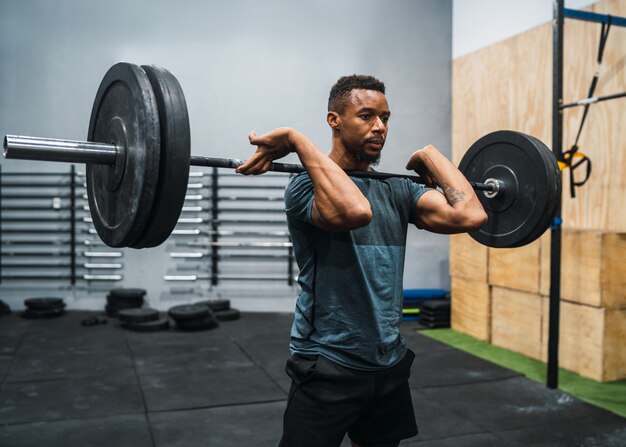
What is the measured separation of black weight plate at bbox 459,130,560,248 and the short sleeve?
0.68m

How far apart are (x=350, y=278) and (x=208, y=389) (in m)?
2.17

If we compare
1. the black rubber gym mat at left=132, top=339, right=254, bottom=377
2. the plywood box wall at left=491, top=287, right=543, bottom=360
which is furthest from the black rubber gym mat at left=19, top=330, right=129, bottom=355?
the plywood box wall at left=491, top=287, right=543, bottom=360

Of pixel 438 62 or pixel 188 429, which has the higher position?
pixel 438 62

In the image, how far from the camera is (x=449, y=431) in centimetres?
269

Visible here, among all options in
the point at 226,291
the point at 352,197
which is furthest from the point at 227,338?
the point at 352,197

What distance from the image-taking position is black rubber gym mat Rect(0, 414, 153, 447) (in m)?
2.51

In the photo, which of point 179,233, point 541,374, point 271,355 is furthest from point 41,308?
point 541,374

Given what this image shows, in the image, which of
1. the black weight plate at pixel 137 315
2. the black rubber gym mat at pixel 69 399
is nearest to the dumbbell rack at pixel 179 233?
the black weight plate at pixel 137 315

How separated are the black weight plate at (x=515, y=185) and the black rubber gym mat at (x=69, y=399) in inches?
79.0

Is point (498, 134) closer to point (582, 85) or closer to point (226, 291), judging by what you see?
point (582, 85)

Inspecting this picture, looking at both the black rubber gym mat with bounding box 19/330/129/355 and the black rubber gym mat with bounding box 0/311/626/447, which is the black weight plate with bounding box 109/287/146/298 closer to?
the black rubber gym mat with bounding box 19/330/129/355

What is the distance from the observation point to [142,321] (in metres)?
4.82

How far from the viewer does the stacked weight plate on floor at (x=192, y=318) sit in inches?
188

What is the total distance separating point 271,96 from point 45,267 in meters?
2.62
